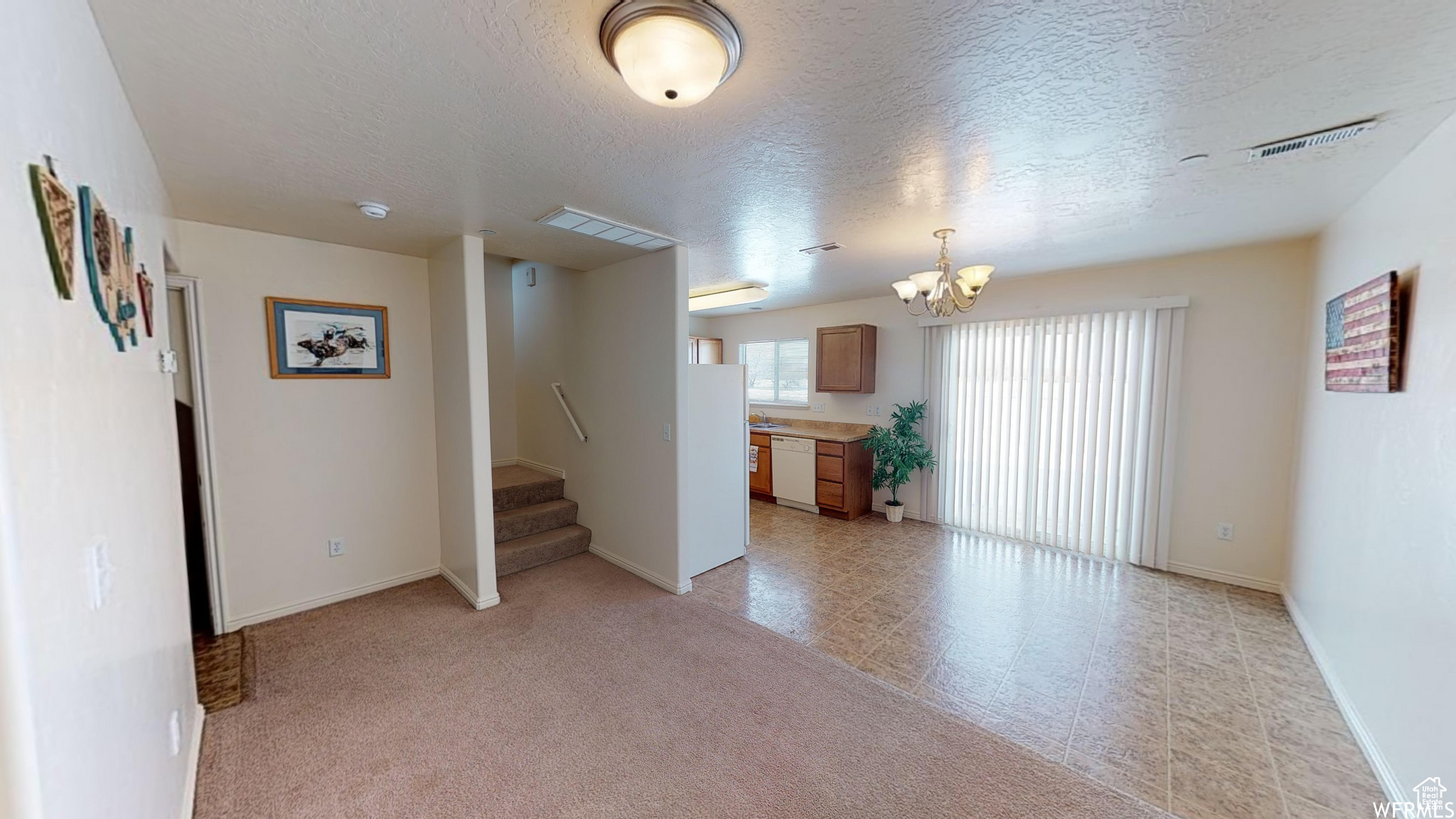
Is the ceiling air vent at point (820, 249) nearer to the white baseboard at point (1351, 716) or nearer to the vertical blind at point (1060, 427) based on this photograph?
the vertical blind at point (1060, 427)

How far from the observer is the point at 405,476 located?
349cm

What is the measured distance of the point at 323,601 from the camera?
10.4ft

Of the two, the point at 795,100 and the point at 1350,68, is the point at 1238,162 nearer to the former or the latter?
the point at 1350,68

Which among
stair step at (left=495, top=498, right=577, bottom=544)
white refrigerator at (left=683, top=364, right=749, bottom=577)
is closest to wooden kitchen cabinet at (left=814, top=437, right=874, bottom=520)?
white refrigerator at (left=683, top=364, right=749, bottom=577)

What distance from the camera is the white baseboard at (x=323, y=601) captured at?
9.56 feet


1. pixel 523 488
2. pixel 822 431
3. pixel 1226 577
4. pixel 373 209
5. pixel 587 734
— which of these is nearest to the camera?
pixel 587 734

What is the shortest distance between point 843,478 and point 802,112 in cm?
395

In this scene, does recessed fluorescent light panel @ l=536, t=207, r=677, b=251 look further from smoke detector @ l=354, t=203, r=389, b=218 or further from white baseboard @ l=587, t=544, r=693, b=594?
white baseboard @ l=587, t=544, r=693, b=594

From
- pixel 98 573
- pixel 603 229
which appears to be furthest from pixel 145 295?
pixel 603 229

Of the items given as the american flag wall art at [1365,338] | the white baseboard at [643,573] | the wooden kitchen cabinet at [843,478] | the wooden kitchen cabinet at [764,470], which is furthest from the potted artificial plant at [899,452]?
the american flag wall art at [1365,338]

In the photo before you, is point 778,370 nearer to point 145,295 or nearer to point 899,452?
point 899,452

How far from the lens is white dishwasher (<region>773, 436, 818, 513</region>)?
5.36 m

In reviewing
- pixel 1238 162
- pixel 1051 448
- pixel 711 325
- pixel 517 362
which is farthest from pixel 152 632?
pixel 711 325

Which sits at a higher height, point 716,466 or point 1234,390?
point 1234,390
